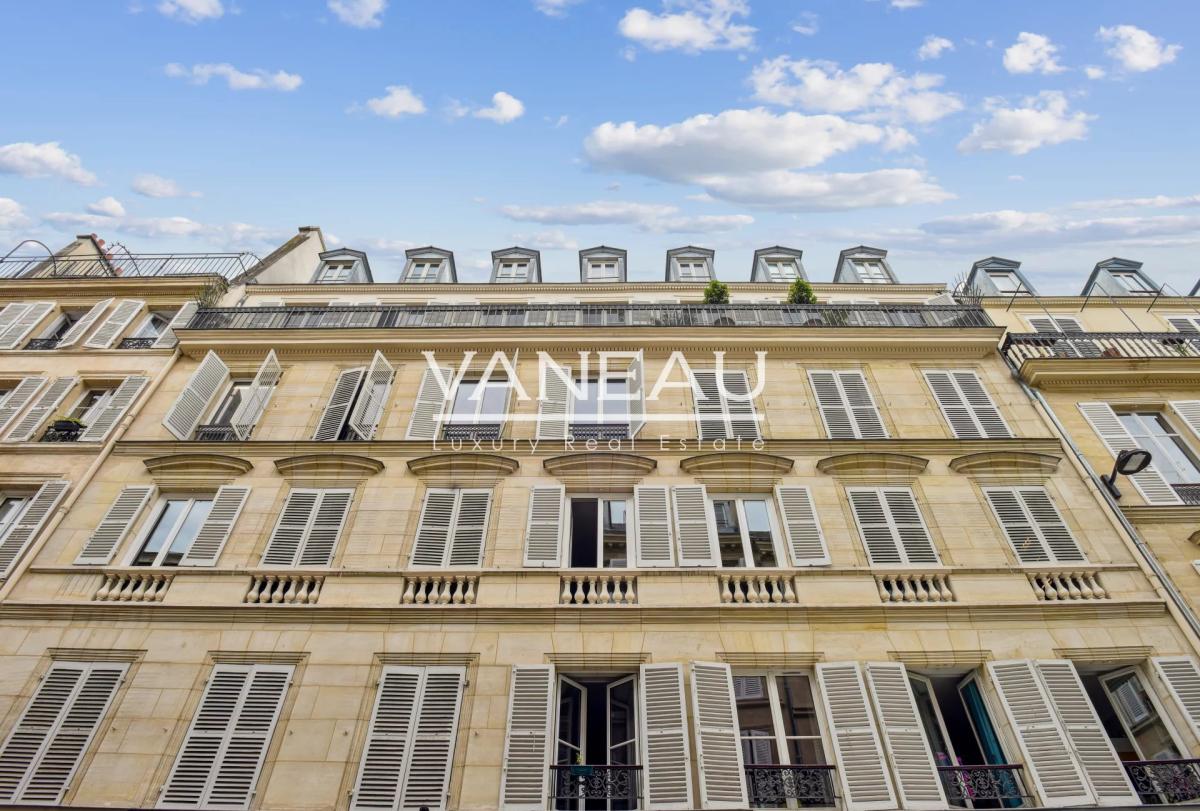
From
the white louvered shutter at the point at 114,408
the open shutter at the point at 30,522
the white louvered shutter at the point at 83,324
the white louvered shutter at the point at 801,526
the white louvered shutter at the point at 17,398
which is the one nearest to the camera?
the white louvered shutter at the point at 801,526

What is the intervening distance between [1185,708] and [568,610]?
8279mm

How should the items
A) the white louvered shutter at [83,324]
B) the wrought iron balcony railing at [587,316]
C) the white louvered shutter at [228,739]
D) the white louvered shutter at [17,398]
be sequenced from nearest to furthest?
the white louvered shutter at [228,739] → the white louvered shutter at [17,398] → the wrought iron balcony railing at [587,316] → the white louvered shutter at [83,324]

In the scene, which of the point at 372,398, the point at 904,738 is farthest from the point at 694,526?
the point at 372,398

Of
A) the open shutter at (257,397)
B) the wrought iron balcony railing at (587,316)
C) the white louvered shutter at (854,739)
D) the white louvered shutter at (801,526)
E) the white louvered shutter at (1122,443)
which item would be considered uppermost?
the wrought iron balcony railing at (587,316)

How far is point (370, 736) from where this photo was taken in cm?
807

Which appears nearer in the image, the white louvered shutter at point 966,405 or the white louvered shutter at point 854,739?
the white louvered shutter at point 854,739

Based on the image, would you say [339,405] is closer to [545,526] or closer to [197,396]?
[197,396]

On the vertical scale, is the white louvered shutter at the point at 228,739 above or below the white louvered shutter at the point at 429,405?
below

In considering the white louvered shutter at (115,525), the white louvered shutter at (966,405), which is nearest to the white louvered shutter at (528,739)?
the white louvered shutter at (115,525)

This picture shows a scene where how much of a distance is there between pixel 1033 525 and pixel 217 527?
1373cm

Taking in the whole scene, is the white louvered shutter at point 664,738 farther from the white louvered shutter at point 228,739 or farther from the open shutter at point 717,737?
the white louvered shutter at point 228,739

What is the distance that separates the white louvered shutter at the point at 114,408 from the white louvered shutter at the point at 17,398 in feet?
5.30

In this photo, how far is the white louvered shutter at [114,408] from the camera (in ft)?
40.2

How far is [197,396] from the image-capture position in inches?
500
